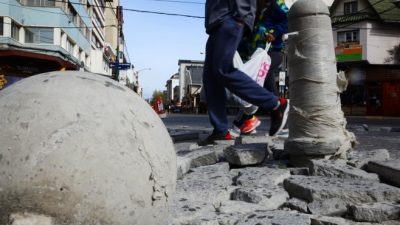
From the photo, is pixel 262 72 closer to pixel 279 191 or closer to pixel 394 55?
pixel 279 191

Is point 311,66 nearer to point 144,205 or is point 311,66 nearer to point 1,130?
point 144,205

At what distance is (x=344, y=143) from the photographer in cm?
368

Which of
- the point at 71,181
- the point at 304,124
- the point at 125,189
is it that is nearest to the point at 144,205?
the point at 125,189

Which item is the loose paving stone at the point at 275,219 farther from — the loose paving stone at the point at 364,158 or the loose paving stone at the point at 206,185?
the loose paving stone at the point at 364,158

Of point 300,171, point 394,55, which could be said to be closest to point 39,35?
point 394,55

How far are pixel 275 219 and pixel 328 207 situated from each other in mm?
456

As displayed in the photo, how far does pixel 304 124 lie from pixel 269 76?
1746mm

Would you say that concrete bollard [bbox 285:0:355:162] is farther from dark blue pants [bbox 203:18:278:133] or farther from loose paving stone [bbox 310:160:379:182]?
dark blue pants [bbox 203:18:278:133]

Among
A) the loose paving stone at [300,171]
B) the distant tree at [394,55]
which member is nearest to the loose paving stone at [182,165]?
the loose paving stone at [300,171]

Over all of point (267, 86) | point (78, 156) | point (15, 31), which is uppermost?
point (15, 31)

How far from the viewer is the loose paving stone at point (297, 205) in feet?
8.56

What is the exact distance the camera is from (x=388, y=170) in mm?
3115

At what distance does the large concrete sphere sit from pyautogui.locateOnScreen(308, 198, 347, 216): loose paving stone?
3.64 feet

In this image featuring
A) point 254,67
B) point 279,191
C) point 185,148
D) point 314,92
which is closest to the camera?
point 279,191
